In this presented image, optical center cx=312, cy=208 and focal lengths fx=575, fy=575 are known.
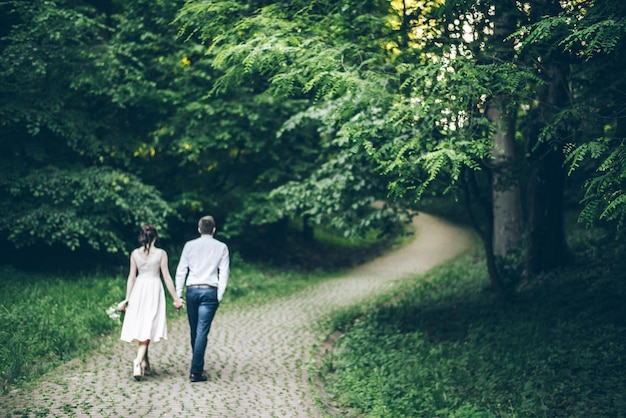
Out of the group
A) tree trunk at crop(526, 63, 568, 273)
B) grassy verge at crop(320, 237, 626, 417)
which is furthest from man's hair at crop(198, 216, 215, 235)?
tree trunk at crop(526, 63, 568, 273)

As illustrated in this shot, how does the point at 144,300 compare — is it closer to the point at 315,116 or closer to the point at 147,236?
Result: the point at 147,236

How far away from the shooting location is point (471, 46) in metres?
7.48

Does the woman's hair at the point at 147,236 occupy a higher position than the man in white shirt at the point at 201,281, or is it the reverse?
the woman's hair at the point at 147,236

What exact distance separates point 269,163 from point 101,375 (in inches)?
448

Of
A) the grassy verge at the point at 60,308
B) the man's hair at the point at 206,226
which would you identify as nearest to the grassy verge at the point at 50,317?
the grassy verge at the point at 60,308

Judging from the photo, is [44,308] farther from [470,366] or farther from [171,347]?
[470,366]

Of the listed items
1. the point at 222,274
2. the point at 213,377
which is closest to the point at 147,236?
the point at 222,274

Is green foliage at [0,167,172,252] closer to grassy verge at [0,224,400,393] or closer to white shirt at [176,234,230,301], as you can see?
grassy verge at [0,224,400,393]

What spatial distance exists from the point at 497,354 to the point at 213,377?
4.19 metres

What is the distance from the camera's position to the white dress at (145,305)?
7168 mm

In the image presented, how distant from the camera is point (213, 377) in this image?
300 inches

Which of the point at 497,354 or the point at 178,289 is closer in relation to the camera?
the point at 178,289

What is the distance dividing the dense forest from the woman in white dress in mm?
2526

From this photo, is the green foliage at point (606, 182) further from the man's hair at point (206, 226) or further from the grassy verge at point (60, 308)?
the grassy verge at point (60, 308)
